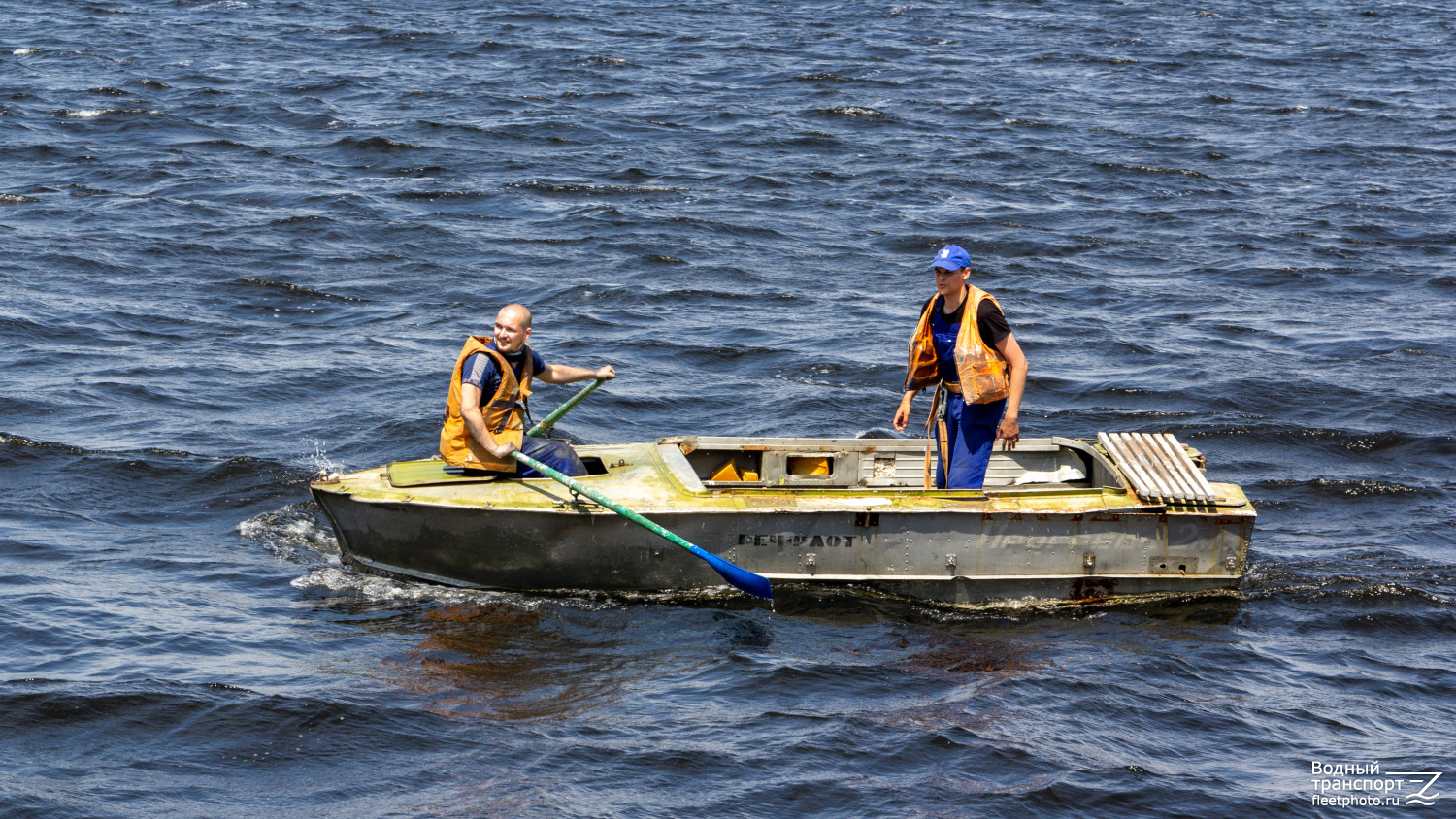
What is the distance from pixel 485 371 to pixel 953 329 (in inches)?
109

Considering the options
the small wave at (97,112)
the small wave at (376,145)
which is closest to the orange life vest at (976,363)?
the small wave at (376,145)

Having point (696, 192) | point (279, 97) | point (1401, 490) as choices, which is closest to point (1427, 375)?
point (1401, 490)

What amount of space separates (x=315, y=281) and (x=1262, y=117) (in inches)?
646

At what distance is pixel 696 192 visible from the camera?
19844mm

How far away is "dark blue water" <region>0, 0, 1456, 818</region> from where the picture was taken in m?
7.26

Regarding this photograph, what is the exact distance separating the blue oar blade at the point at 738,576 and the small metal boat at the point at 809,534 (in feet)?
0.61

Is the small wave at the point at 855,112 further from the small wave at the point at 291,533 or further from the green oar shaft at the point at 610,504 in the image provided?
the green oar shaft at the point at 610,504

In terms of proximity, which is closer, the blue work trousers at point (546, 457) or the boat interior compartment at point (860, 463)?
the blue work trousers at point (546, 457)

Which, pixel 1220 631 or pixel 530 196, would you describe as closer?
pixel 1220 631

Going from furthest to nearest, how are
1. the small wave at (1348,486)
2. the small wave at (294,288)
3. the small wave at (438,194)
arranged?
the small wave at (438,194), the small wave at (294,288), the small wave at (1348,486)

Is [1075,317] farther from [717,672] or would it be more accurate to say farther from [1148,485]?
[717,672]

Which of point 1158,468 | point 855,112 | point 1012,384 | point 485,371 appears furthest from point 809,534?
point 855,112

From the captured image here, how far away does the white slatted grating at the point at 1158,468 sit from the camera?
868 cm

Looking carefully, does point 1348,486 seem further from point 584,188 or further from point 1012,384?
point 584,188
